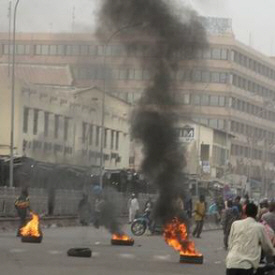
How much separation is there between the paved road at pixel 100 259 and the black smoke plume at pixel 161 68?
171cm

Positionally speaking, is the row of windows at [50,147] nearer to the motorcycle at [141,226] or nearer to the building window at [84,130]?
the building window at [84,130]

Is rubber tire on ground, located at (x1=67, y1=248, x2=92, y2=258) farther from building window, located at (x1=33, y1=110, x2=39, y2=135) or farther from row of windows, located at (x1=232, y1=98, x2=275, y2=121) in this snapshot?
row of windows, located at (x1=232, y1=98, x2=275, y2=121)

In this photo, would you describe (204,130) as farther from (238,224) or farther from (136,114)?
(238,224)

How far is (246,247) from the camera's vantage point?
9.87 m

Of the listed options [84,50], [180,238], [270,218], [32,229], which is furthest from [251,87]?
[270,218]

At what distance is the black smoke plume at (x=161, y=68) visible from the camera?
71.3ft

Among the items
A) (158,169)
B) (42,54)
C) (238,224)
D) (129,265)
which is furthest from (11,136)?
(238,224)

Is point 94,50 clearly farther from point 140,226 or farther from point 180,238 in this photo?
point 140,226

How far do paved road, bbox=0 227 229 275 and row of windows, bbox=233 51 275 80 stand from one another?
78.1 feet

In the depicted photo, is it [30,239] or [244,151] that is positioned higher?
[244,151]

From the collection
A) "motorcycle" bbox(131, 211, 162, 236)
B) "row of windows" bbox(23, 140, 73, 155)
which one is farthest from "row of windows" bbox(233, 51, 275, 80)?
"row of windows" bbox(23, 140, 73, 155)

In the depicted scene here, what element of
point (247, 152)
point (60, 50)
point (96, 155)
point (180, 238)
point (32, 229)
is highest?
point (60, 50)

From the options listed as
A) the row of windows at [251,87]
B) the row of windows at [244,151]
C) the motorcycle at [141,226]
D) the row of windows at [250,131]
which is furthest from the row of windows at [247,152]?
the motorcycle at [141,226]

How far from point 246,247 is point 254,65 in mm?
46317
